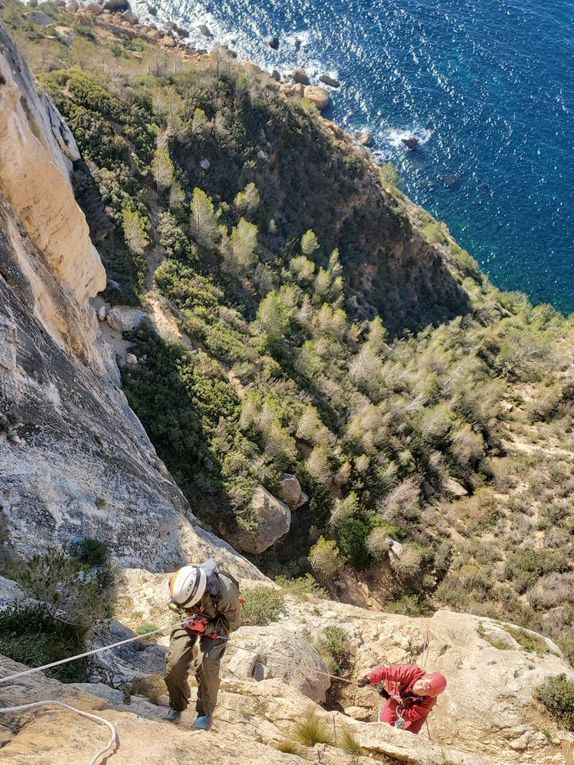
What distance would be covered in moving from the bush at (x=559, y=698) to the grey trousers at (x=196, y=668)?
831cm

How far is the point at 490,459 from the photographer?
3750 centimetres

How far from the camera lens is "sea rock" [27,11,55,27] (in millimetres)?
61434

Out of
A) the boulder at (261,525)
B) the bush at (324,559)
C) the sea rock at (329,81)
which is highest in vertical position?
the sea rock at (329,81)

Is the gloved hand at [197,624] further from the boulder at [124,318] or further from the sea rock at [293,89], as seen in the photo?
the sea rock at [293,89]

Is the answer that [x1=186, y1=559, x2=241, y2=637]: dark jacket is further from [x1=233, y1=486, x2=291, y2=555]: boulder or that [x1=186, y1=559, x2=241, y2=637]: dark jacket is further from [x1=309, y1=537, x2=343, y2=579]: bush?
[x1=309, y1=537, x2=343, y2=579]: bush

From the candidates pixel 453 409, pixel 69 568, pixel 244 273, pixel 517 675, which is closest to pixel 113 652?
pixel 69 568

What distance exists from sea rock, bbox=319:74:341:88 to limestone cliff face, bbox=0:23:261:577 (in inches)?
2553

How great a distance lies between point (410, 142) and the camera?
238 ft

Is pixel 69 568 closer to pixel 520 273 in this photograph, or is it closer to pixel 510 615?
pixel 510 615

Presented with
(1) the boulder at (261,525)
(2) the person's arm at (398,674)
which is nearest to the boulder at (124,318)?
(1) the boulder at (261,525)

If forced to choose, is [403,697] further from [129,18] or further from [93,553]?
[129,18]

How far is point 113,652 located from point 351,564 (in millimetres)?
19053

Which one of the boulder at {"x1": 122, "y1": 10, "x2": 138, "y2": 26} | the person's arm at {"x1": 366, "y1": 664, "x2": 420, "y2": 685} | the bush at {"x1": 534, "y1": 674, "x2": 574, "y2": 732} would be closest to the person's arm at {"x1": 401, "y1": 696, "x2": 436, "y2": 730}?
the person's arm at {"x1": 366, "y1": 664, "x2": 420, "y2": 685}

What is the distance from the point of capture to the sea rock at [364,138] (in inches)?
2815
